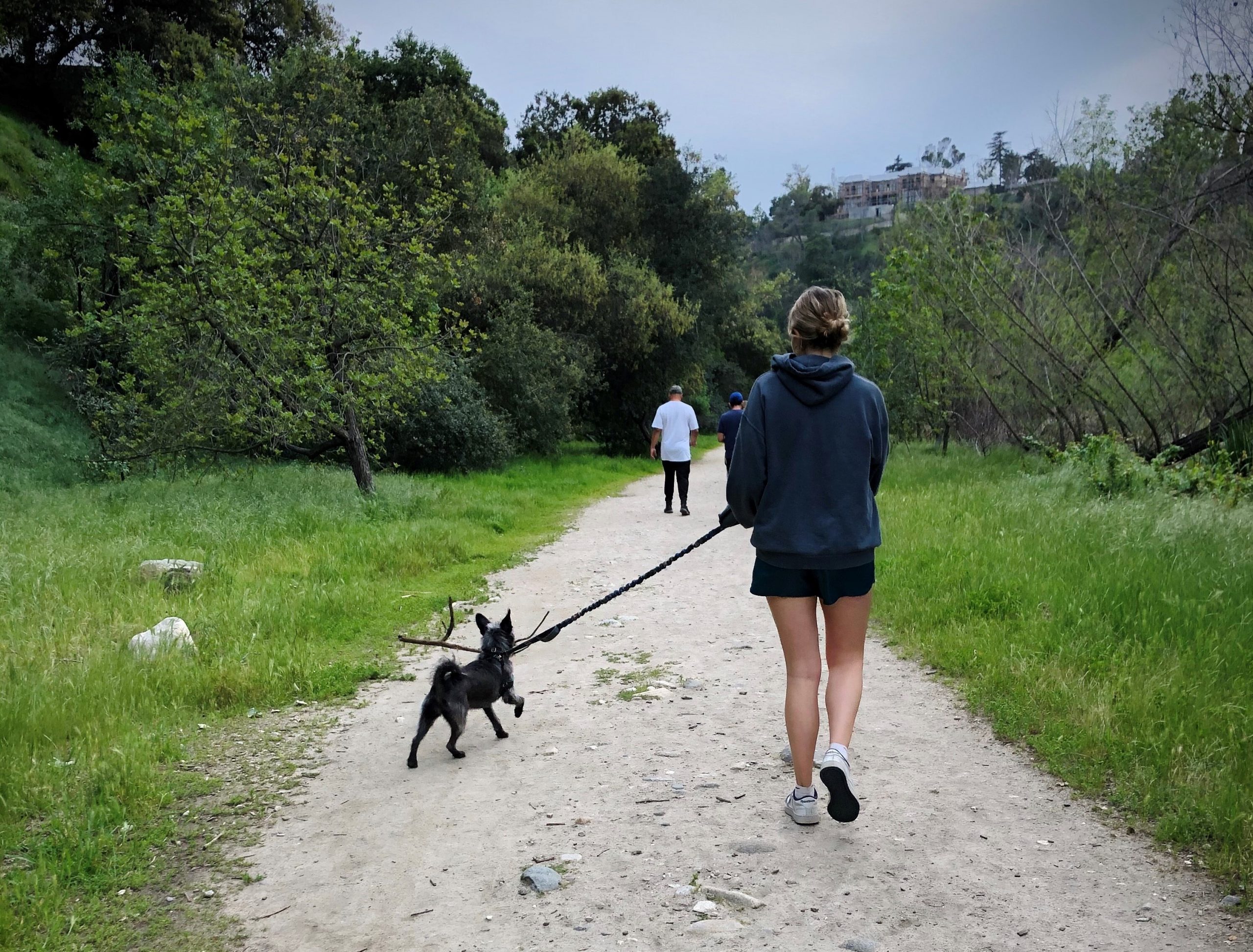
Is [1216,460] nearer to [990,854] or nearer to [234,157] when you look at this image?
[990,854]

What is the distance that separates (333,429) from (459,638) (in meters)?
8.32

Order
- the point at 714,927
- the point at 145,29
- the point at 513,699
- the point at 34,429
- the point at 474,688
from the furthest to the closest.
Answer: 1. the point at 145,29
2. the point at 34,429
3. the point at 513,699
4. the point at 474,688
5. the point at 714,927

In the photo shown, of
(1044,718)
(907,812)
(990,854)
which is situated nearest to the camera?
(990,854)

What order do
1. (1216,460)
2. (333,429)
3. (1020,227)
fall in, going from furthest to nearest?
1. (1020,227)
2. (333,429)
3. (1216,460)

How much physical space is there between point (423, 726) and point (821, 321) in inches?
122

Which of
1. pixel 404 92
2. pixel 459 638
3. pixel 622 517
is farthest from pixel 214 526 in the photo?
pixel 404 92

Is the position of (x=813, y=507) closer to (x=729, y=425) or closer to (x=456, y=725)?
(x=456, y=725)

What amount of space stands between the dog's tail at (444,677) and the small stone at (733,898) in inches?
80.8

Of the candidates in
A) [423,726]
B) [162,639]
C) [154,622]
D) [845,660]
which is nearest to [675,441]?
[154,622]

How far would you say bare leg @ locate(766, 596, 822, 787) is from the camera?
13.6ft

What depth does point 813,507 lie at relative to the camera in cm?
405

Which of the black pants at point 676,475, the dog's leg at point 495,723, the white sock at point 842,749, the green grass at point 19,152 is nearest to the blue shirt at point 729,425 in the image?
the black pants at point 676,475

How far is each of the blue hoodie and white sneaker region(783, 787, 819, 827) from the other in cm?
108

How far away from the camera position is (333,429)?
583 inches
